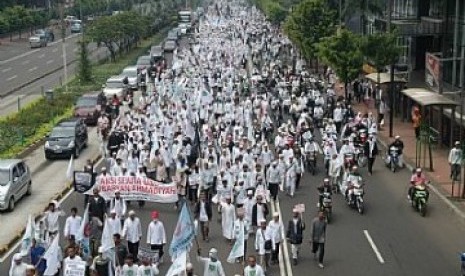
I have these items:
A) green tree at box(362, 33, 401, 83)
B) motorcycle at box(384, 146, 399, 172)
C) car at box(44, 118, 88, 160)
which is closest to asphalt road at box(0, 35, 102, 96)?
car at box(44, 118, 88, 160)

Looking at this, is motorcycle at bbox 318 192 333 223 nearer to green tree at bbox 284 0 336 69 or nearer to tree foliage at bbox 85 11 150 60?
green tree at bbox 284 0 336 69

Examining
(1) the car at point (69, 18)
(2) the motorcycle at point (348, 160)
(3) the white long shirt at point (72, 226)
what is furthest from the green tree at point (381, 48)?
(1) the car at point (69, 18)

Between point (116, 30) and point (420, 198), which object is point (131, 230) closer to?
point (420, 198)

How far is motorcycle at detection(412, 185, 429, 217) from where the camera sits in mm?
23922

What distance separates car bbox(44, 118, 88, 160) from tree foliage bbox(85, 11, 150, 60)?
32532 millimetres

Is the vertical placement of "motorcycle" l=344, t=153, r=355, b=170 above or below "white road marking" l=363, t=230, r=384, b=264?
above

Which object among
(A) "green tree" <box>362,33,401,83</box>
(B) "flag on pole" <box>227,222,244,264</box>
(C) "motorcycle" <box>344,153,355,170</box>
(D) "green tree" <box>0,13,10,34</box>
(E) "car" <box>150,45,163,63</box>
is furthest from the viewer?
(D) "green tree" <box>0,13,10,34</box>

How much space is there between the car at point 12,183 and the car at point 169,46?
49455mm

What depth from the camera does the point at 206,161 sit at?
2477cm

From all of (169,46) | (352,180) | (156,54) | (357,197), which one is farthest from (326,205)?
(169,46)

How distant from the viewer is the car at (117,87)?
47.3 metres

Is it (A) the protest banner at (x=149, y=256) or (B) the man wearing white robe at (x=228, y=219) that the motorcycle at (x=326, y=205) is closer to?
(B) the man wearing white robe at (x=228, y=219)

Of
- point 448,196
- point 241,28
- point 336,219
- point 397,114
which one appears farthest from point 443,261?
point 241,28

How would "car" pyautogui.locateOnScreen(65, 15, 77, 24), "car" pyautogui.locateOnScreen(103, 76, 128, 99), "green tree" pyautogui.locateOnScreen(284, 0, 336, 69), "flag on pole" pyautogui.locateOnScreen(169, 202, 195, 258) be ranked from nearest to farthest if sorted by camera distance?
"flag on pole" pyautogui.locateOnScreen(169, 202, 195, 258)
"car" pyautogui.locateOnScreen(103, 76, 128, 99)
"green tree" pyautogui.locateOnScreen(284, 0, 336, 69)
"car" pyautogui.locateOnScreen(65, 15, 77, 24)
